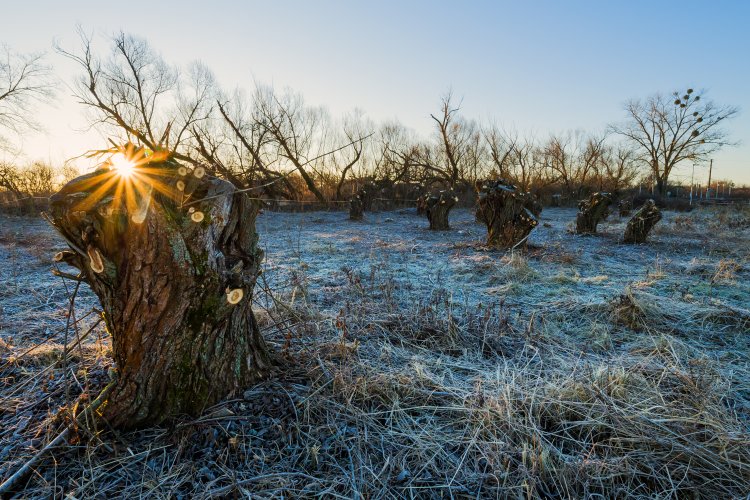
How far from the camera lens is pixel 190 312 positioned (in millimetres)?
1536

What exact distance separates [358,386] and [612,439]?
1181 mm

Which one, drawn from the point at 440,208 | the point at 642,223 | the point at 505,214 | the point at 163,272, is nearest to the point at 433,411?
the point at 163,272

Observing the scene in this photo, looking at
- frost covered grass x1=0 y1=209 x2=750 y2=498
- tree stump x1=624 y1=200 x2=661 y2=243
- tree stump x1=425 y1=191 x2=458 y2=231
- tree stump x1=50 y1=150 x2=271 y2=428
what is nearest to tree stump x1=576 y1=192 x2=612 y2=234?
tree stump x1=624 y1=200 x2=661 y2=243

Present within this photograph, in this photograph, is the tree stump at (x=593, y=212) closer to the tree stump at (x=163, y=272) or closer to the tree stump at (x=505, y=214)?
the tree stump at (x=505, y=214)

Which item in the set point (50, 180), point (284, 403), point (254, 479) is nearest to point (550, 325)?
point (284, 403)

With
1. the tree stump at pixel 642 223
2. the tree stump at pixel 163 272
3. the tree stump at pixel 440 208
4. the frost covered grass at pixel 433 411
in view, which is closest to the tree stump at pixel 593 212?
the tree stump at pixel 642 223

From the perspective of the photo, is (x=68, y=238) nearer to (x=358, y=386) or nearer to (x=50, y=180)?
(x=358, y=386)

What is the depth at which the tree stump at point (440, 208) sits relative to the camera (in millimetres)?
11055

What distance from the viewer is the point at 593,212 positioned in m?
9.60

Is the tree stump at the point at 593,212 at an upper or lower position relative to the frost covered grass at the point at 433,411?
upper

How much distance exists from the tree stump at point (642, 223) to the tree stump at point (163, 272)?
8.81m

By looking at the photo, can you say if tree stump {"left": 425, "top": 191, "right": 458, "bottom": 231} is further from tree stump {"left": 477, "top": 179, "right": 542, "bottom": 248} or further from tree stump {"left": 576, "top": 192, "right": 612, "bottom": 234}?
tree stump {"left": 477, "top": 179, "right": 542, "bottom": 248}

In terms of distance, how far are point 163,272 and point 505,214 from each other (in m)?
6.50

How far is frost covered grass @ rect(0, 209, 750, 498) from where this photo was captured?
4.63 feet
